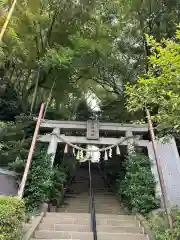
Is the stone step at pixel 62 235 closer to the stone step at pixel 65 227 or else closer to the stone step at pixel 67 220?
the stone step at pixel 65 227

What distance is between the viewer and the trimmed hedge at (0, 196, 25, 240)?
4445 mm

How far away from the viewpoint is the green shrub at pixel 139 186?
7.54 m

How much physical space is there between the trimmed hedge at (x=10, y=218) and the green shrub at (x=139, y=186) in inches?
150

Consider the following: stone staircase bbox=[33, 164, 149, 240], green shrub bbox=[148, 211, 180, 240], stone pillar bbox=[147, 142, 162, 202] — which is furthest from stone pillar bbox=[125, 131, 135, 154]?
green shrub bbox=[148, 211, 180, 240]

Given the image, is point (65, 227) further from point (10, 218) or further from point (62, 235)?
point (10, 218)

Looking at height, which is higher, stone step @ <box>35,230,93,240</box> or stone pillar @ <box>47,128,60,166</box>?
stone pillar @ <box>47,128,60,166</box>

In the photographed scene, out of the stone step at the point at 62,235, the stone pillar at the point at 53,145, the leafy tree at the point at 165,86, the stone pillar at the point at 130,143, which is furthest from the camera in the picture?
the stone pillar at the point at 130,143

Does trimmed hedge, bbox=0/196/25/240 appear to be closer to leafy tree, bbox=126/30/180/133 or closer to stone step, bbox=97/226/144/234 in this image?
stone step, bbox=97/226/144/234

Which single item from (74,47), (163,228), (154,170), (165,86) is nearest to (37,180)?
(154,170)

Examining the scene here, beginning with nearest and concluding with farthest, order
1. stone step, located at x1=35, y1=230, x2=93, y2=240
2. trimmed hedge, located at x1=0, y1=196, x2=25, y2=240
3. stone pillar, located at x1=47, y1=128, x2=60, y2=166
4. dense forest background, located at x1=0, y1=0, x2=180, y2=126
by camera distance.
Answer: trimmed hedge, located at x1=0, y1=196, x2=25, y2=240, stone step, located at x1=35, y1=230, x2=93, y2=240, stone pillar, located at x1=47, y1=128, x2=60, y2=166, dense forest background, located at x1=0, y1=0, x2=180, y2=126

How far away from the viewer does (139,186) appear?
7.81 m

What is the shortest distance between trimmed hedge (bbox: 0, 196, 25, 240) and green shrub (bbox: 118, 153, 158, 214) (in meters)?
3.80

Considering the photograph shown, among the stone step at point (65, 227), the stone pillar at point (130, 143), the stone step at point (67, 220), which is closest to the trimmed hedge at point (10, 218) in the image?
the stone step at point (65, 227)

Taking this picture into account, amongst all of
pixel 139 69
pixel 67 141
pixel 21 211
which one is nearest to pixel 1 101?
pixel 67 141
